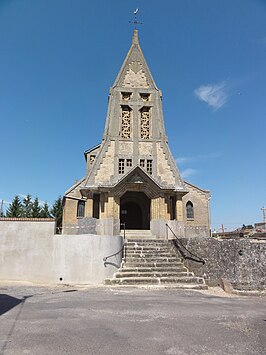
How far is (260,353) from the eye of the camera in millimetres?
4402

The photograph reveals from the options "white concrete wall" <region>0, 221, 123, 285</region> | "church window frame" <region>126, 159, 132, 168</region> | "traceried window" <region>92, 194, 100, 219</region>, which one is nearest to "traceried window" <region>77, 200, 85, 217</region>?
"traceried window" <region>92, 194, 100, 219</region>

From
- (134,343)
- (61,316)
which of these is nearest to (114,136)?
(61,316)

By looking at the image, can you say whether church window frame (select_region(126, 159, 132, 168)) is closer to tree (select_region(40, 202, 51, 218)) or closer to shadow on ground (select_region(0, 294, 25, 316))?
shadow on ground (select_region(0, 294, 25, 316))

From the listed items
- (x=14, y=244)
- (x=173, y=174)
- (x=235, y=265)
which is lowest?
(x=235, y=265)

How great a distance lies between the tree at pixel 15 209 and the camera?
137 feet

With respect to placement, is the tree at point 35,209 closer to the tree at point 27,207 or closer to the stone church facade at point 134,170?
the tree at point 27,207

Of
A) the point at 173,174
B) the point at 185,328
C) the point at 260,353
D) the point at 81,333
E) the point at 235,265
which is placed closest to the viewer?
the point at 260,353

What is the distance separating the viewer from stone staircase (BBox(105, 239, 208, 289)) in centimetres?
1172

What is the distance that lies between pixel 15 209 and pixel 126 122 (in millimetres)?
29012

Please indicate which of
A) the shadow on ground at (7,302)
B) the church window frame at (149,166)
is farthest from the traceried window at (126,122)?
the shadow on ground at (7,302)

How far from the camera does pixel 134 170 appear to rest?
64.6ft

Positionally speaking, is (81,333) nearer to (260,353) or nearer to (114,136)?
(260,353)

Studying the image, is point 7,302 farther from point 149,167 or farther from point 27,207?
point 27,207

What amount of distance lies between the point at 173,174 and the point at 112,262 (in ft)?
34.3
